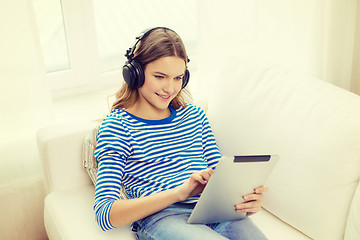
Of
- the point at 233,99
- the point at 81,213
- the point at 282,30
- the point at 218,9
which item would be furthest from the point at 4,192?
the point at 282,30

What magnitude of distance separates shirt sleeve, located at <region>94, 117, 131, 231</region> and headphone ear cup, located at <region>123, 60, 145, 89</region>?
0.12 m

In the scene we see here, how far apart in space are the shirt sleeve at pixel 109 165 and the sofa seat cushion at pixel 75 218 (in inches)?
2.7

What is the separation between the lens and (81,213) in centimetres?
133

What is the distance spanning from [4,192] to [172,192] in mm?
827

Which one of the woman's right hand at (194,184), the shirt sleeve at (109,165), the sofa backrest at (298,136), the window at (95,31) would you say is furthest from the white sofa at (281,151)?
the window at (95,31)

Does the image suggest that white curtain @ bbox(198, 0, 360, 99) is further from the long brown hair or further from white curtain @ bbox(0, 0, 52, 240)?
white curtain @ bbox(0, 0, 52, 240)

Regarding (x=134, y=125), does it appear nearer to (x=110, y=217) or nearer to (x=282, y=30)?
(x=110, y=217)

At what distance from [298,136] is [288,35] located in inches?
25.9

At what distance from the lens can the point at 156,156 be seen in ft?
4.19

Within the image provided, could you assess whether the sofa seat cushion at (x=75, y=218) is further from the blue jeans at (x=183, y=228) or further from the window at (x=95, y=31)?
the window at (x=95, y=31)

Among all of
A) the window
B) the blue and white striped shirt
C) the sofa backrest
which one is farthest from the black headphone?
the window

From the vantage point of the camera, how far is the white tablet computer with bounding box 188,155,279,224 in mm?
1029

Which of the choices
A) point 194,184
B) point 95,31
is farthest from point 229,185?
point 95,31

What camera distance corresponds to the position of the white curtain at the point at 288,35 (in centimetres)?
165
